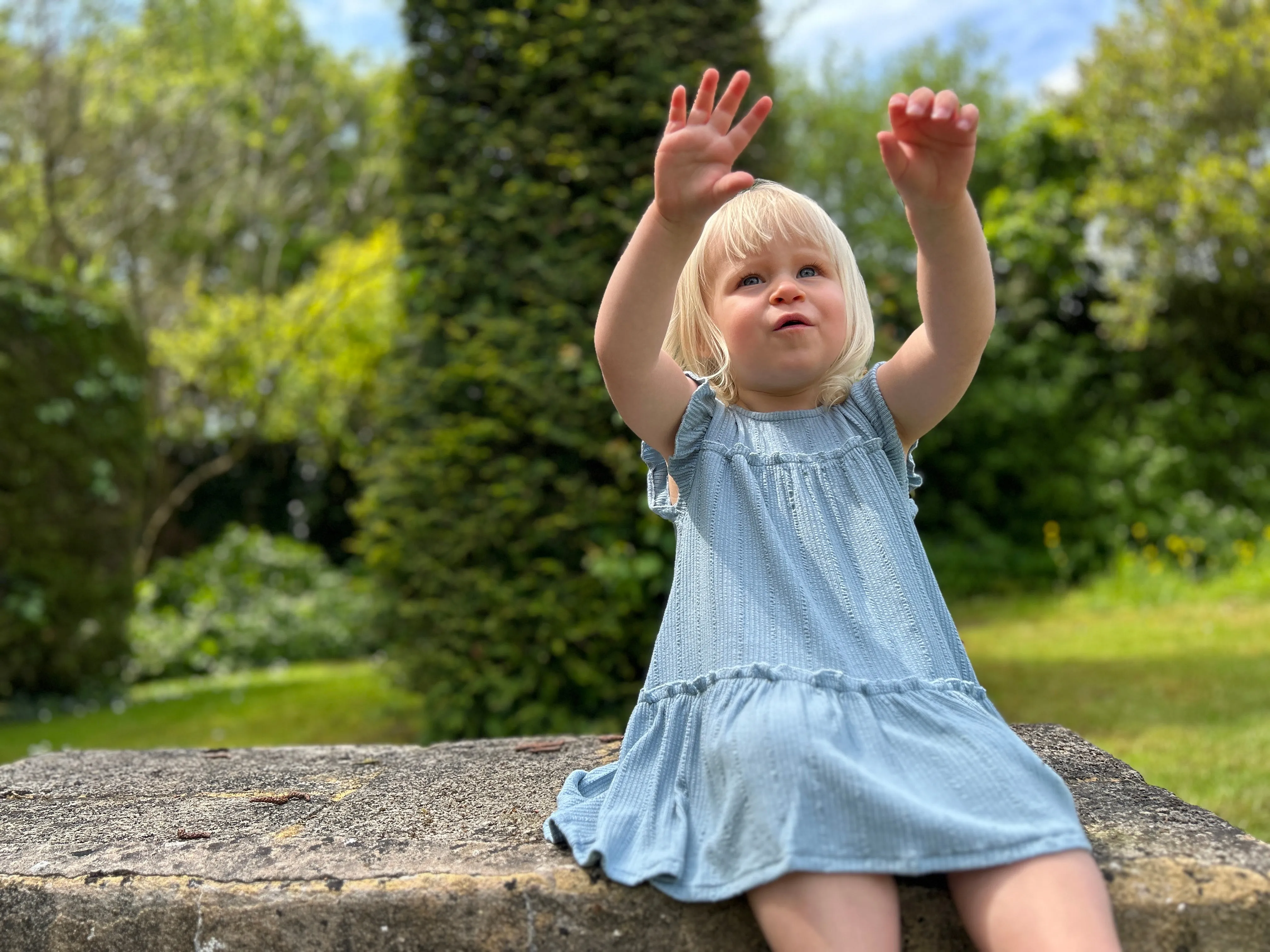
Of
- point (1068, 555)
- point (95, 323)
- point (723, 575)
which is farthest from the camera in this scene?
point (1068, 555)

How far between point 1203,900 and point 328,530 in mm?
12940

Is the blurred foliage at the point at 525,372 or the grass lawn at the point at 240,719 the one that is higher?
the blurred foliage at the point at 525,372

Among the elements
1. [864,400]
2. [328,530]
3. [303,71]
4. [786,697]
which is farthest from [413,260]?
[303,71]

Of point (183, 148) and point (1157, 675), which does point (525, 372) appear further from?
point (183, 148)

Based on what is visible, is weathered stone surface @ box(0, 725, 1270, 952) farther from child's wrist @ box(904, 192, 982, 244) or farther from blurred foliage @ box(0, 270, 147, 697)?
blurred foliage @ box(0, 270, 147, 697)

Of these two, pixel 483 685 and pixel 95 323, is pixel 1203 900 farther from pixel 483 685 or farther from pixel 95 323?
A: pixel 95 323

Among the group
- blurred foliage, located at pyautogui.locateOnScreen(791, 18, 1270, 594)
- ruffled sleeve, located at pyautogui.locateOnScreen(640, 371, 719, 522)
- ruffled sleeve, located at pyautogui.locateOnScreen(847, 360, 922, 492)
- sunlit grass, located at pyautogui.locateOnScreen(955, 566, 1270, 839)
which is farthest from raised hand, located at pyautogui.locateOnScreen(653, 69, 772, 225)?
blurred foliage, located at pyautogui.locateOnScreen(791, 18, 1270, 594)

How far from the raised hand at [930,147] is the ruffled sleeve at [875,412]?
36 cm

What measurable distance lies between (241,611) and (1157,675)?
7.75 m

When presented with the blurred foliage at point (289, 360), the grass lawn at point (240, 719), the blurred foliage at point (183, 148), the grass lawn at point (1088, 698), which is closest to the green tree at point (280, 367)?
the blurred foliage at point (289, 360)

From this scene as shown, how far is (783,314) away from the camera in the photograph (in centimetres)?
166

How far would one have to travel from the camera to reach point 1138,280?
394 inches

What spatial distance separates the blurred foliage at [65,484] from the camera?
6.50 m

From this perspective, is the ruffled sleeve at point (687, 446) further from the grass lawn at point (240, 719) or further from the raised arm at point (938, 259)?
the grass lawn at point (240, 719)
